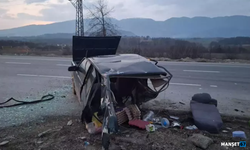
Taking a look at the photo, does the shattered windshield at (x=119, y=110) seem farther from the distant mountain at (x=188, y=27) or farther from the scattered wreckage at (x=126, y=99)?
the distant mountain at (x=188, y=27)

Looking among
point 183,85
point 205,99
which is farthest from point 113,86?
point 183,85

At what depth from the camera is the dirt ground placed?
3561 mm

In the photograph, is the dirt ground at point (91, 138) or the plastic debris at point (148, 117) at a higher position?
the plastic debris at point (148, 117)

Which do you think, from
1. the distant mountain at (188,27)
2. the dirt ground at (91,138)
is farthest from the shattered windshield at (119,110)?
the distant mountain at (188,27)

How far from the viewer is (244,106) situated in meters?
6.10

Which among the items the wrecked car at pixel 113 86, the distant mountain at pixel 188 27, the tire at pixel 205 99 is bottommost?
the tire at pixel 205 99

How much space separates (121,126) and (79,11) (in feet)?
70.2

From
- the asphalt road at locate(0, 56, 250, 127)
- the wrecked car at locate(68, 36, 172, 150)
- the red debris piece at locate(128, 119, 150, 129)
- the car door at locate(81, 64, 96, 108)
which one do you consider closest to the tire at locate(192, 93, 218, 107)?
the asphalt road at locate(0, 56, 250, 127)

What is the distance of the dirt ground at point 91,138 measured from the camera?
3.56 metres

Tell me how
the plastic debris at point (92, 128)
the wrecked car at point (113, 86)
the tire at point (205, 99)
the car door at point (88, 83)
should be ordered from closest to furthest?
the wrecked car at point (113, 86) < the plastic debris at point (92, 128) < the car door at point (88, 83) < the tire at point (205, 99)

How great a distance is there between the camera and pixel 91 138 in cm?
385

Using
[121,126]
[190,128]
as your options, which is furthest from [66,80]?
[190,128]

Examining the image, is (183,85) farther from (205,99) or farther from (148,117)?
(148,117)

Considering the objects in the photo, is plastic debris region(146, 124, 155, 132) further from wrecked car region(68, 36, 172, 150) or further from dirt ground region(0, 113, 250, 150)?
wrecked car region(68, 36, 172, 150)
